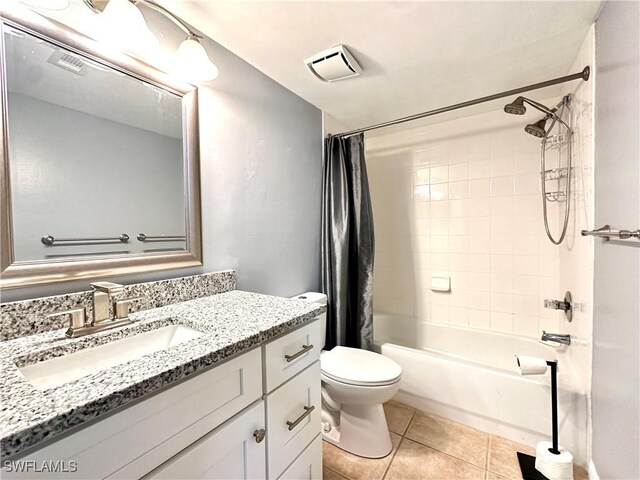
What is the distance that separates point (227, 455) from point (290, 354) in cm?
31

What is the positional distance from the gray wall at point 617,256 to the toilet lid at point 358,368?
825 mm

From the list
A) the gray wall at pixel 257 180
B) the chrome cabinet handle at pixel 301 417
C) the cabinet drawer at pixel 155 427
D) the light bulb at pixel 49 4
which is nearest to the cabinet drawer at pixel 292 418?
the chrome cabinet handle at pixel 301 417

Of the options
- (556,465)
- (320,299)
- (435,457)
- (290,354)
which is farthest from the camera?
(320,299)

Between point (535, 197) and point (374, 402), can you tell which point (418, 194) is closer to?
point (535, 197)

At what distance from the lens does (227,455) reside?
0.73 meters

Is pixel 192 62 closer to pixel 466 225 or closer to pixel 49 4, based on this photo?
pixel 49 4

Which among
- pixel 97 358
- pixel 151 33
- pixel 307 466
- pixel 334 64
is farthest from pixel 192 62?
pixel 307 466

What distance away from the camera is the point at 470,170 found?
228 centimetres

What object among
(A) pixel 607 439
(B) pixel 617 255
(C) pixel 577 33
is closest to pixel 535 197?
(C) pixel 577 33

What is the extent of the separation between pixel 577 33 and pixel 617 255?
1.07 m

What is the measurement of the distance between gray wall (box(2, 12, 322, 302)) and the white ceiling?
141mm

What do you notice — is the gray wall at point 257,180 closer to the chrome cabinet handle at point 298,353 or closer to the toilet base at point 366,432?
the chrome cabinet handle at point 298,353

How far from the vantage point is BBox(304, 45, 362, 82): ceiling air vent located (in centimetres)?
138

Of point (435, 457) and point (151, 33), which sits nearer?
point (151, 33)
